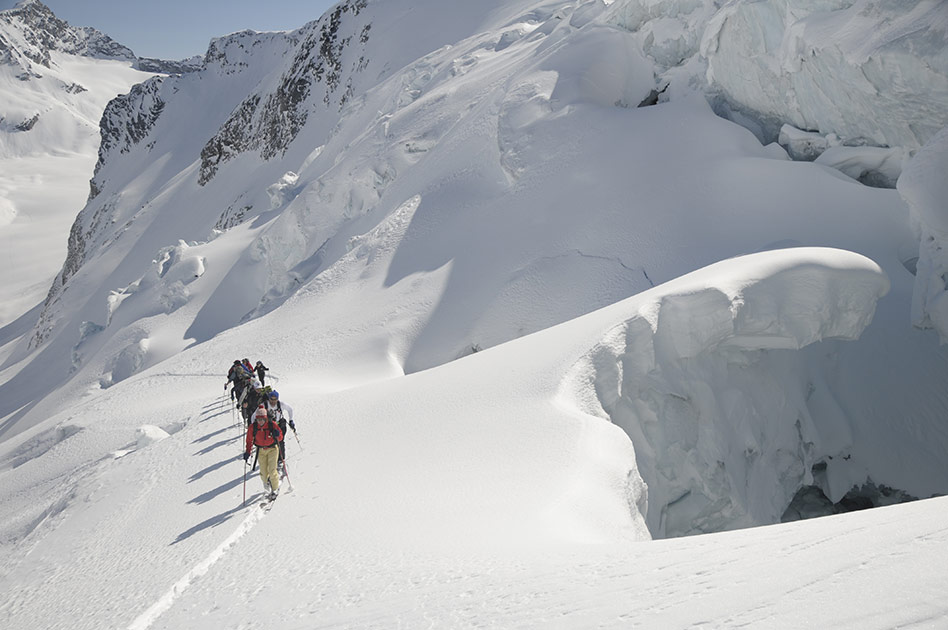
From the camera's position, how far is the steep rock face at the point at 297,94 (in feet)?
149

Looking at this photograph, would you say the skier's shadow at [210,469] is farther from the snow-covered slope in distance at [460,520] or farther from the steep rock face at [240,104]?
the steep rock face at [240,104]

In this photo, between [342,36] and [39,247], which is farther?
[39,247]

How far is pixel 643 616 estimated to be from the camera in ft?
12.1

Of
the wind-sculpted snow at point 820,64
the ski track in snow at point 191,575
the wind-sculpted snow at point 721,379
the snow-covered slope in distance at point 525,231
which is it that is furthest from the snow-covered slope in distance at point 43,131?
the wind-sculpted snow at point 721,379

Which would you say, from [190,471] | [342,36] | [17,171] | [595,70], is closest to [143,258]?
[342,36]

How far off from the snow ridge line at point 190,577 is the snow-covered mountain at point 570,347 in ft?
0.15

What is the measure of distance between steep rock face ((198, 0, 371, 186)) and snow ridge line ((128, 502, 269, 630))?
39.4m

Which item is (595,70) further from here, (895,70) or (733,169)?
(895,70)

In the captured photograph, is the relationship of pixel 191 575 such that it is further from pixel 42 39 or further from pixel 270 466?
pixel 42 39

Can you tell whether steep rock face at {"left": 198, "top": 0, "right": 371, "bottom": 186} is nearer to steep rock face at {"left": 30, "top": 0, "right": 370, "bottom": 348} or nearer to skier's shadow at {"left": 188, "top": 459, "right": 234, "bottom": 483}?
steep rock face at {"left": 30, "top": 0, "right": 370, "bottom": 348}

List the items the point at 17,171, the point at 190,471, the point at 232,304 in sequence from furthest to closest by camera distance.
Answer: the point at 17,171
the point at 232,304
the point at 190,471

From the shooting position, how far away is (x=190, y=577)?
22.2ft

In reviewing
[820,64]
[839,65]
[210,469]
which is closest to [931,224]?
[839,65]

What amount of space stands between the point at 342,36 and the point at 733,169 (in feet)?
123
